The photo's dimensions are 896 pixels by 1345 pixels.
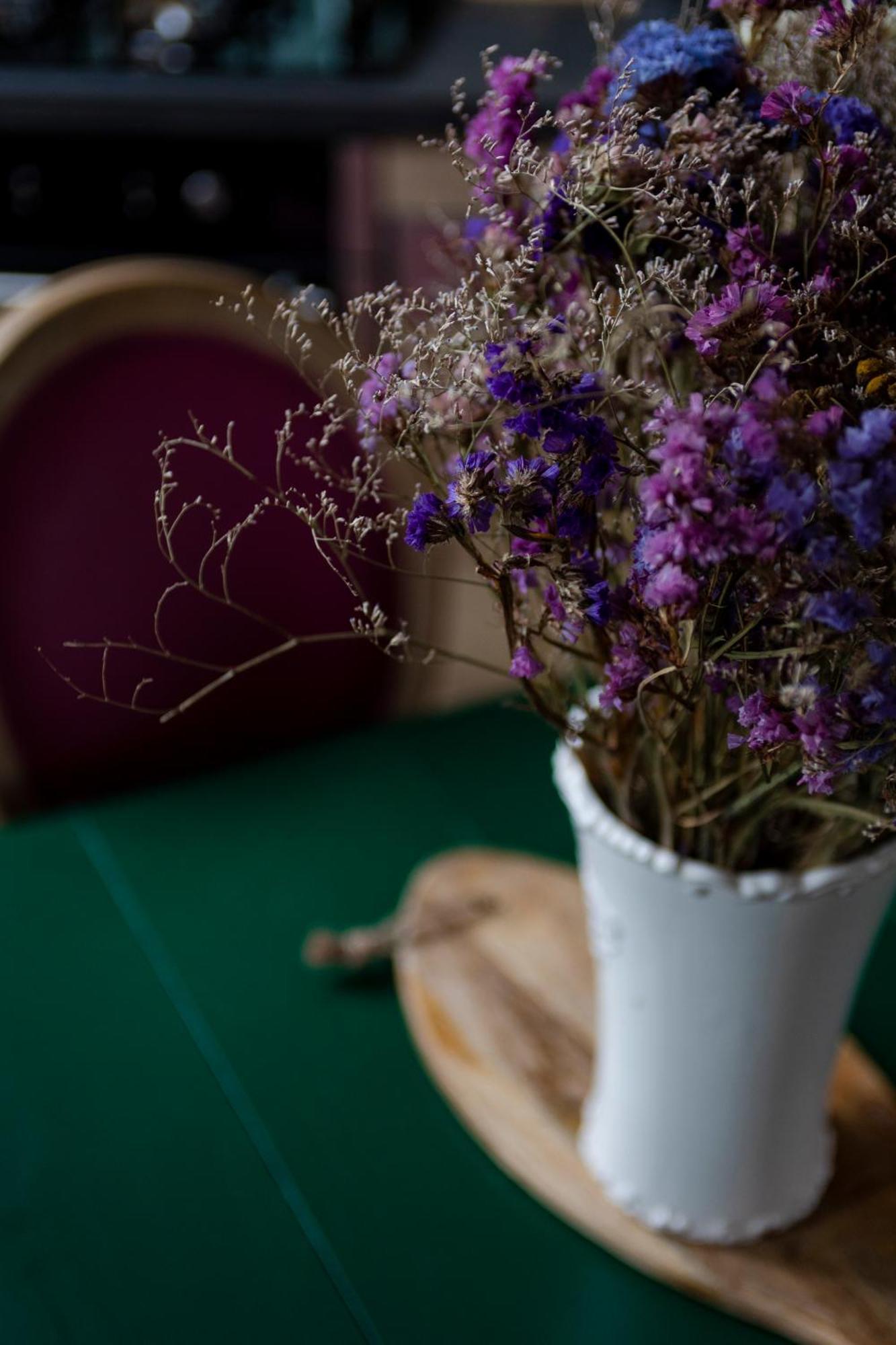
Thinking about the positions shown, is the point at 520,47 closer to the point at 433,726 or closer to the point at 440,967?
the point at 433,726

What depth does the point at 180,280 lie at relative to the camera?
3.15 ft

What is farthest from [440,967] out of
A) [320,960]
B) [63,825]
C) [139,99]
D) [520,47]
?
[520,47]

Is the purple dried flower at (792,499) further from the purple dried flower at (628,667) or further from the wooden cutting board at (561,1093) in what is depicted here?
the wooden cutting board at (561,1093)

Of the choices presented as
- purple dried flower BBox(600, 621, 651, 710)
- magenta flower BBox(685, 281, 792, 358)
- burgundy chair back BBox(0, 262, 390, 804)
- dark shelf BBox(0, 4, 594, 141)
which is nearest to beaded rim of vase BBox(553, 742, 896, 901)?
purple dried flower BBox(600, 621, 651, 710)

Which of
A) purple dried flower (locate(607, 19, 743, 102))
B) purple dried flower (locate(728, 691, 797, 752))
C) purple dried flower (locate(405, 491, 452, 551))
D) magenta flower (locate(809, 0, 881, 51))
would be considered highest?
magenta flower (locate(809, 0, 881, 51))

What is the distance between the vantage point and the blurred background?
3.15 feet

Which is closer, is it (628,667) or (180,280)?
(628,667)

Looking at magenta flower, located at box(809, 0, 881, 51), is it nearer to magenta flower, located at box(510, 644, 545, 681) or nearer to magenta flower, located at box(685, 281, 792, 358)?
magenta flower, located at box(685, 281, 792, 358)

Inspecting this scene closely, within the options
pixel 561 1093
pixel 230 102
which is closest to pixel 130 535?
pixel 561 1093

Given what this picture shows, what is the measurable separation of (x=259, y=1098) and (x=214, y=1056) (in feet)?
0.13

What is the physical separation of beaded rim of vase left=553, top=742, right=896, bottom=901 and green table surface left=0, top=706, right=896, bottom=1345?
218 mm

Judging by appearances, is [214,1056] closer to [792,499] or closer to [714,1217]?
[714,1217]

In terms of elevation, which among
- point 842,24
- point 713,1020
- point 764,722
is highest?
point 842,24

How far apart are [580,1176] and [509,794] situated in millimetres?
328
